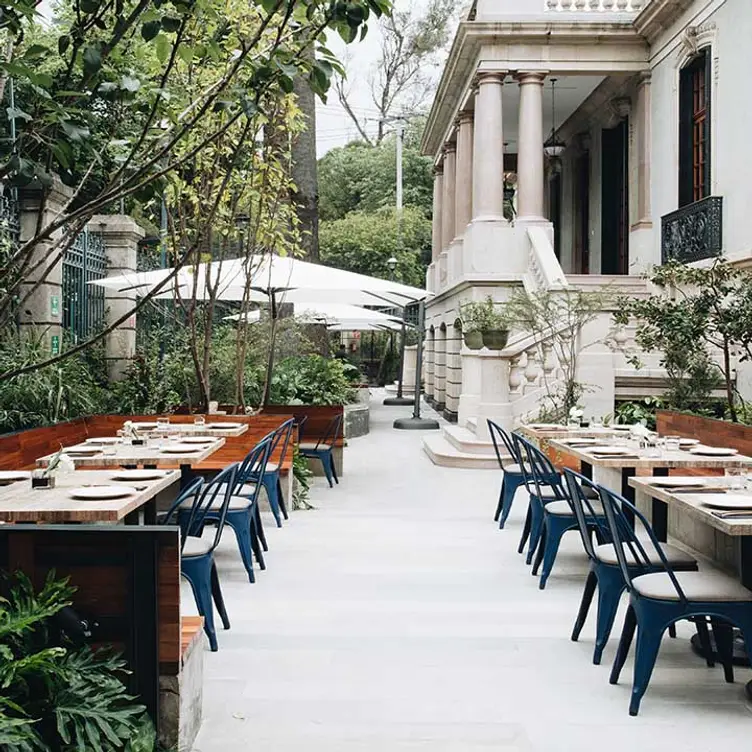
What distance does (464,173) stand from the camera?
25.2 m

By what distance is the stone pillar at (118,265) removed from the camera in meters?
14.5

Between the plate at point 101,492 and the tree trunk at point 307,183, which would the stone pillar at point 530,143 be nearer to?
the tree trunk at point 307,183

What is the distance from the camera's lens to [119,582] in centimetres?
396

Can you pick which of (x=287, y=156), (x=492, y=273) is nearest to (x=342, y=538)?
(x=287, y=156)

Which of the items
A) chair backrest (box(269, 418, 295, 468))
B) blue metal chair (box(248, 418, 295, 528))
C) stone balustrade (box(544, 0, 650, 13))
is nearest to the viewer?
blue metal chair (box(248, 418, 295, 528))

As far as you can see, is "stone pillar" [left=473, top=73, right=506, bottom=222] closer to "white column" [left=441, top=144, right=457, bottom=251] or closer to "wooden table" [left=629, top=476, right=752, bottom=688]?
"white column" [left=441, top=144, right=457, bottom=251]

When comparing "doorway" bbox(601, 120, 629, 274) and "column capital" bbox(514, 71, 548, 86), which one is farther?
"doorway" bbox(601, 120, 629, 274)

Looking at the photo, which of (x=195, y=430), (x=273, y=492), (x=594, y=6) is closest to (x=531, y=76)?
(x=594, y=6)

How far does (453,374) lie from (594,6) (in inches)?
331

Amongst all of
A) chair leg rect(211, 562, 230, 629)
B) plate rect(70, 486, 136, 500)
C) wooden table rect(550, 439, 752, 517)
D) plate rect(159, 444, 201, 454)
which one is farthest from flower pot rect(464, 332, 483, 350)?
plate rect(70, 486, 136, 500)

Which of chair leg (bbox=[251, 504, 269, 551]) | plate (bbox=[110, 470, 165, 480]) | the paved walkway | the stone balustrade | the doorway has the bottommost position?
the paved walkway

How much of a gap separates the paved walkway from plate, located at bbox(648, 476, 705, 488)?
0.92m

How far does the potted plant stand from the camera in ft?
51.9

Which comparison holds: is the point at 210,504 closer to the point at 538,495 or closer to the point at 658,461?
the point at 538,495
